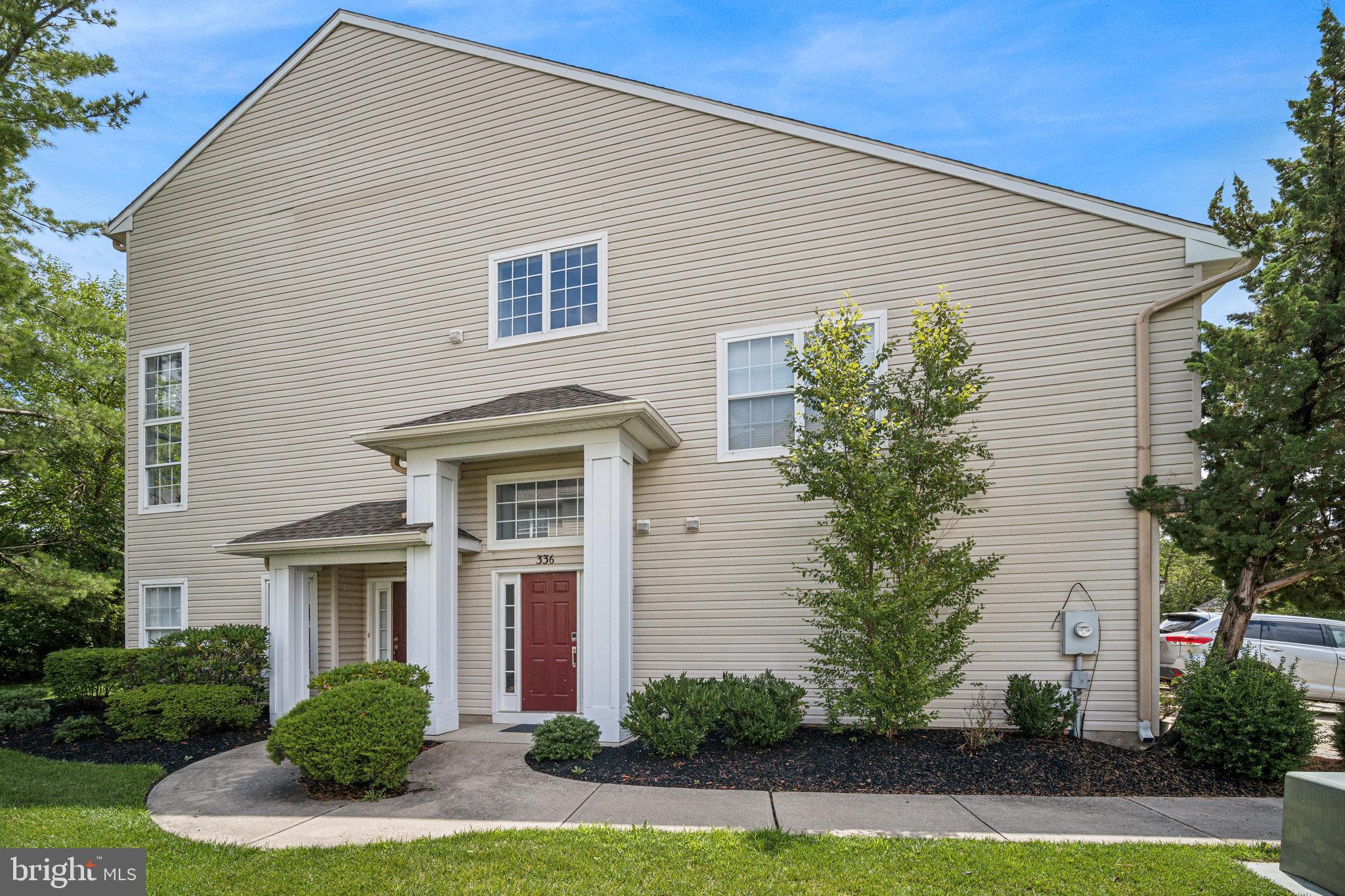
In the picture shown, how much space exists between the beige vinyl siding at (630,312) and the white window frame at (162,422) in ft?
0.60

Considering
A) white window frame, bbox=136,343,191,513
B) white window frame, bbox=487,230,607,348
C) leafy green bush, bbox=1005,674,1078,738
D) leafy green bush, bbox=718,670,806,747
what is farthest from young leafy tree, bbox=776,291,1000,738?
white window frame, bbox=136,343,191,513

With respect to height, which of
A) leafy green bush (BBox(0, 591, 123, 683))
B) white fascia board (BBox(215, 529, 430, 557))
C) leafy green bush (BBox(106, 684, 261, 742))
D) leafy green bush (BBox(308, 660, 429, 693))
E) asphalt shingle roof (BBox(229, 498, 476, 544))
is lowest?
leafy green bush (BBox(0, 591, 123, 683))

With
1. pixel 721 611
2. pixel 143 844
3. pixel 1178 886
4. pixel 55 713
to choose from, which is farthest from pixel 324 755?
pixel 55 713

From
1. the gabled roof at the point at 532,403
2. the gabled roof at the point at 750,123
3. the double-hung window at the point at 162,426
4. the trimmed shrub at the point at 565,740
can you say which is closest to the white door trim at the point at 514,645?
the trimmed shrub at the point at 565,740

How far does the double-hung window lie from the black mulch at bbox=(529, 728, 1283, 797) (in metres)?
9.62

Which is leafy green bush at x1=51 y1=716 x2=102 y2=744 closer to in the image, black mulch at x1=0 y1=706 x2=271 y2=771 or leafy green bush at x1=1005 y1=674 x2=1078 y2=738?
black mulch at x1=0 y1=706 x2=271 y2=771

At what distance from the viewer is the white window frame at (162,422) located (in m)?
12.9

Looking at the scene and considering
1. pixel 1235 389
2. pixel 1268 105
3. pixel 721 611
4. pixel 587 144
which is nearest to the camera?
pixel 1235 389

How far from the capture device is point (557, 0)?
10.9 m

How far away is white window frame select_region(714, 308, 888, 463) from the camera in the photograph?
9.27 metres

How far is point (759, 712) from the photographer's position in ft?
25.6

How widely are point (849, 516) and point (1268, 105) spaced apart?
20.5ft

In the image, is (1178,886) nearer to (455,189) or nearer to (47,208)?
(455,189)

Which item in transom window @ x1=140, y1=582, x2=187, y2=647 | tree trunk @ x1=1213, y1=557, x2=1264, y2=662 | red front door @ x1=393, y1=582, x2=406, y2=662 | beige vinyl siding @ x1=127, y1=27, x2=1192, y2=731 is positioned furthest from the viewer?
transom window @ x1=140, y1=582, x2=187, y2=647
